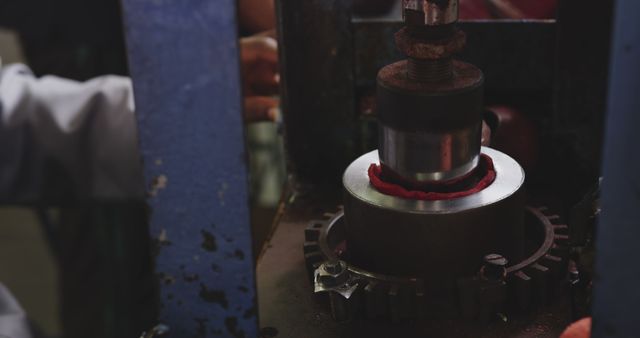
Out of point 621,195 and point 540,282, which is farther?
point 540,282

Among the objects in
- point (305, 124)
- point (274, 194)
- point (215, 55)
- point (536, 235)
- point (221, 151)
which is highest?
point (215, 55)

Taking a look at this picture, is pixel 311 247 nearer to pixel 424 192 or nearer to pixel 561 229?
pixel 424 192

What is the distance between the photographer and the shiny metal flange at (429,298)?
38.7 inches

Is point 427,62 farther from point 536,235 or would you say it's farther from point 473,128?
point 536,235

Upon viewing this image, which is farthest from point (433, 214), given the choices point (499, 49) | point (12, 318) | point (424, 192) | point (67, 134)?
point (67, 134)

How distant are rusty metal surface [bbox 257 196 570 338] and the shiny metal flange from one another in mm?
14

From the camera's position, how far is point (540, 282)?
1.02m

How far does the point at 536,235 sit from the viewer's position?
3.89ft

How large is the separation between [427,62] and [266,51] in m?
0.80

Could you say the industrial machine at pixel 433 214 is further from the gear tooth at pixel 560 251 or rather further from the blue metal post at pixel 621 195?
the blue metal post at pixel 621 195

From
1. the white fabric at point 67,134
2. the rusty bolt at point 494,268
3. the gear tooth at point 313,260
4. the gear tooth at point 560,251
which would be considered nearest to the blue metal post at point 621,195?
→ the rusty bolt at point 494,268

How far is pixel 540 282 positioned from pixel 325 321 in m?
0.31

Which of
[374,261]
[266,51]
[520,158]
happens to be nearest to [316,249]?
[374,261]

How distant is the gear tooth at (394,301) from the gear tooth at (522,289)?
6.5 inches
